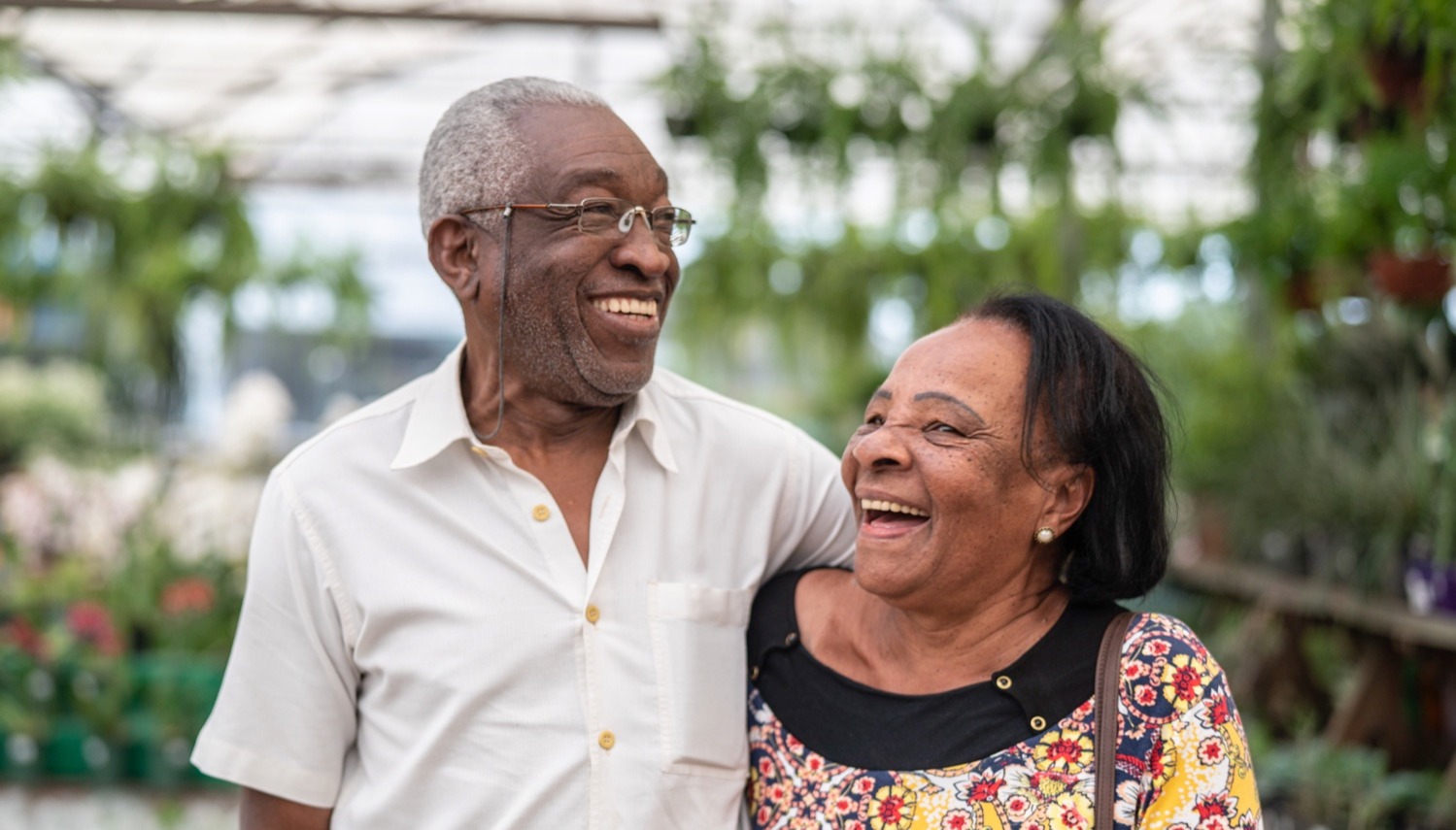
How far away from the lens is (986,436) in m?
1.45

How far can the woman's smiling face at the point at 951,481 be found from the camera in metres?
1.44

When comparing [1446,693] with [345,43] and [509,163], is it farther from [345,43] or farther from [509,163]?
[345,43]

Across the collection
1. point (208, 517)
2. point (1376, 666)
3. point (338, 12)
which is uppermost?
point (338, 12)

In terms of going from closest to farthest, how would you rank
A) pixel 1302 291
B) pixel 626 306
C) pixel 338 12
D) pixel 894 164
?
pixel 626 306
pixel 1302 291
pixel 894 164
pixel 338 12

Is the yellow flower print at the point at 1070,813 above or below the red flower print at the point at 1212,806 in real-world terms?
below

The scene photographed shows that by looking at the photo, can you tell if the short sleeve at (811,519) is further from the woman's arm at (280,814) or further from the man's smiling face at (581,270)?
the woman's arm at (280,814)

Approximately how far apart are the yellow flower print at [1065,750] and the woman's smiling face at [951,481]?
0.56 ft

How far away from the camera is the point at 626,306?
1567mm

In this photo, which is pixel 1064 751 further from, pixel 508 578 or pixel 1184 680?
pixel 508 578

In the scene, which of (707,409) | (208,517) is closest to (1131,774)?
(707,409)

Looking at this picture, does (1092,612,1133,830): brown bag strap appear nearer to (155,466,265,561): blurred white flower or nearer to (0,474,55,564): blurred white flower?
(155,466,265,561): blurred white flower

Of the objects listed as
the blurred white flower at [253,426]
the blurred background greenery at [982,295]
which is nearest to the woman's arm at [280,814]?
the blurred background greenery at [982,295]

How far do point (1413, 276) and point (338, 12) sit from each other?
374cm

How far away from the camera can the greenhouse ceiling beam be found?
467 cm
